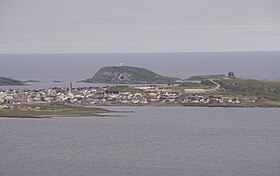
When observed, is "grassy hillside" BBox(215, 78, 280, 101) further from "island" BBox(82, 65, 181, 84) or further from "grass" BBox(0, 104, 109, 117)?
"island" BBox(82, 65, 181, 84)

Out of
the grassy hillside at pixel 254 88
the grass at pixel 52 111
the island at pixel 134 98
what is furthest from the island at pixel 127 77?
the grass at pixel 52 111

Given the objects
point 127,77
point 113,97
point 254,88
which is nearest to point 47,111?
point 113,97

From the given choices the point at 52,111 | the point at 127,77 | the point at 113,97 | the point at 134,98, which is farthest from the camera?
the point at 127,77

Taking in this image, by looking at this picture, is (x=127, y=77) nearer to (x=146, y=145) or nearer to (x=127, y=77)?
(x=127, y=77)

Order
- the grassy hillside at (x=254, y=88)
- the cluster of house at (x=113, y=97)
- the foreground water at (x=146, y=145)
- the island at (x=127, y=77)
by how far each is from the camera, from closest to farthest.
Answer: the foreground water at (x=146, y=145)
the cluster of house at (x=113, y=97)
the grassy hillside at (x=254, y=88)
the island at (x=127, y=77)

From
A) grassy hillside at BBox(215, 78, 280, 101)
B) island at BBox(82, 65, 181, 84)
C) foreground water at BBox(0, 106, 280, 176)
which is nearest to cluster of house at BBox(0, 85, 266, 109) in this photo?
grassy hillside at BBox(215, 78, 280, 101)

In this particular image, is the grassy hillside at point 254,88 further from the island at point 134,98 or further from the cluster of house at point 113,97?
the cluster of house at point 113,97
